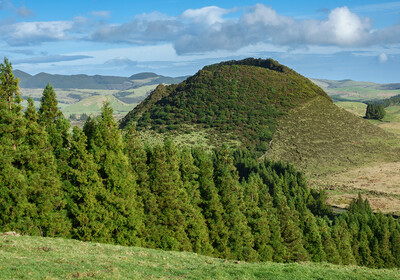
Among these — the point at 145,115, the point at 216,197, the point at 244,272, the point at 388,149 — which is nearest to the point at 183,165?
the point at 216,197

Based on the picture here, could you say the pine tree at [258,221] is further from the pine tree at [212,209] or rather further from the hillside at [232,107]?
the hillside at [232,107]

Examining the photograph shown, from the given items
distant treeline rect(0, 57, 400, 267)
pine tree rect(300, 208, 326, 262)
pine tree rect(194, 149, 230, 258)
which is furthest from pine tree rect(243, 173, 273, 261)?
pine tree rect(300, 208, 326, 262)

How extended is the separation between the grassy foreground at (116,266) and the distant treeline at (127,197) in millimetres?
4794

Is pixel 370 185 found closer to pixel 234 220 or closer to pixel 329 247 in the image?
pixel 329 247

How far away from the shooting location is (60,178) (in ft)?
121

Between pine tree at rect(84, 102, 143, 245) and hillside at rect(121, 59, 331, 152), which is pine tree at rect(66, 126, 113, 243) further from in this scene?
hillside at rect(121, 59, 331, 152)

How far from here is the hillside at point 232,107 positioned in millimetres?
163300

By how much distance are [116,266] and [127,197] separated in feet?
44.8

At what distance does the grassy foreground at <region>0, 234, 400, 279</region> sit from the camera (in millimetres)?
22100

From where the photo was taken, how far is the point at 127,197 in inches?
1494

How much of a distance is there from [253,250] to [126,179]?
2020cm

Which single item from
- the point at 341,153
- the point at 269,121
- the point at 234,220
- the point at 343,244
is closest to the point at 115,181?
the point at 234,220

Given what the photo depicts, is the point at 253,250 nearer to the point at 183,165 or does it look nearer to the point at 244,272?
the point at 183,165

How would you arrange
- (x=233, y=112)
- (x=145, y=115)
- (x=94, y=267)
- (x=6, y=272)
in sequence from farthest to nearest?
(x=145, y=115) → (x=233, y=112) → (x=94, y=267) → (x=6, y=272)
